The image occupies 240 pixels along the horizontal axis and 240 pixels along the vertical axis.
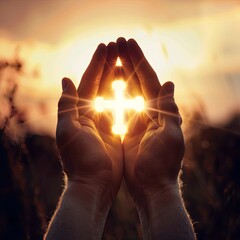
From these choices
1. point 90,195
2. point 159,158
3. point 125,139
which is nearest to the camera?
point 90,195

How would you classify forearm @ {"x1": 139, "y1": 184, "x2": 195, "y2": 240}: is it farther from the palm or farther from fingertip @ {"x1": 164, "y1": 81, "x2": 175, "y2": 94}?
fingertip @ {"x1": 164, "y1": 81, "x2": 175, "y2": 94}

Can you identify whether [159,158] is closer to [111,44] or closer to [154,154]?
[154,154]

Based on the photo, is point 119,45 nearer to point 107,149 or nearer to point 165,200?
point 107,149

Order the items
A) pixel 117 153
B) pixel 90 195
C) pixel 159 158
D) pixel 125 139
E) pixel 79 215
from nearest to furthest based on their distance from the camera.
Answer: pixel 79 215 → pixel 90 195 → pixel 159 158 → pixel 117 153 → pixel 125 139

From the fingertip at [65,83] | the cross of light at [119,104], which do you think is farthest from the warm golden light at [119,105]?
the fingertip at [65,83]

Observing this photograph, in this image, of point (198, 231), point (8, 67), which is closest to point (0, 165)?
point (8, 67)

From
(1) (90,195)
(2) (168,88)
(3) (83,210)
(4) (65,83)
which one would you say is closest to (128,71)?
(2) (168,88)

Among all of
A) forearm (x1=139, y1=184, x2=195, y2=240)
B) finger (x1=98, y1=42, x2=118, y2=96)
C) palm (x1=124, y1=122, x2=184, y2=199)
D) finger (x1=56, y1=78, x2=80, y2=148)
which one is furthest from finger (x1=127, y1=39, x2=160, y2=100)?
forearm (x1=139, y1=184, x2=195, y2=240)
